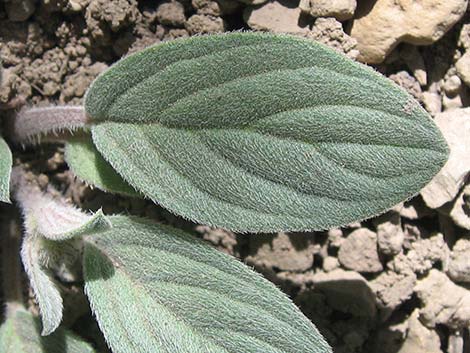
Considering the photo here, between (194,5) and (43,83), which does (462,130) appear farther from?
(43,83)

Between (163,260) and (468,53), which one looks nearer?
(163,260)

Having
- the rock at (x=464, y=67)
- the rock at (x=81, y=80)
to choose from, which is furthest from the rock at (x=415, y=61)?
the rock at (x=81, y=80)

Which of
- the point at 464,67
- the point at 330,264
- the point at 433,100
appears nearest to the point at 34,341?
the point at 330,264

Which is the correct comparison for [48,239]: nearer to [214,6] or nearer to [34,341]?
[34,341]

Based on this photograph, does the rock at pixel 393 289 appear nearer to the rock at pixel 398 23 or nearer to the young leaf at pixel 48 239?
the rock at pixel 398 23

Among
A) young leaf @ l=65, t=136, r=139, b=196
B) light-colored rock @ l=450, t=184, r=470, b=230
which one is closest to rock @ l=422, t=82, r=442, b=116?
light-colored rock @ l=450, t=184, r=470, b=230

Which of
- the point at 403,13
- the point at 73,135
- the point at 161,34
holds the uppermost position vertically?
the point at 403,13

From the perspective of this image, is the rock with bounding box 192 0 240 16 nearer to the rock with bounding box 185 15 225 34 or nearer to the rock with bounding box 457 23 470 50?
the rock with bounding box 185 15 225 34

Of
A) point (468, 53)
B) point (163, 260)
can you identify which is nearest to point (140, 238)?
point (163, 260)
